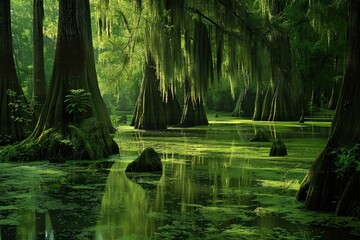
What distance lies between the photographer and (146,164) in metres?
10.1

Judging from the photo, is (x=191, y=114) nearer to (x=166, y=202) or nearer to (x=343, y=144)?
(x=166, y=202)

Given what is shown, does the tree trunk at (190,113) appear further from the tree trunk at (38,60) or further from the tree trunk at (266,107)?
the tree trunk at (38,60)

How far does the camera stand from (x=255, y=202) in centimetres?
709

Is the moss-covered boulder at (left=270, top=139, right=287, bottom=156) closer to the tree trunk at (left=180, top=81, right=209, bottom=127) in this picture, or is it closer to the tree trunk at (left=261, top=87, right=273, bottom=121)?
the tree trunk at (left=180, top=81, right=209, bottom=127)

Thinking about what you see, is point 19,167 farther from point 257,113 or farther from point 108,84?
point 257,113

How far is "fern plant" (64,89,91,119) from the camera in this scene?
1215 cm

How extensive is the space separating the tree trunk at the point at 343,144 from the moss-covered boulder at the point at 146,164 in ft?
12.8

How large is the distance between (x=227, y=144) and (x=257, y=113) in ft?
56.8

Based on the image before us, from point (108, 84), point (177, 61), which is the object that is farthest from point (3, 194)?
point (108, 84)

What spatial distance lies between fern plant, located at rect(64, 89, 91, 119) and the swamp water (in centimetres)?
143

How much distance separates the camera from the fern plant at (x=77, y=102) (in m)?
12.1

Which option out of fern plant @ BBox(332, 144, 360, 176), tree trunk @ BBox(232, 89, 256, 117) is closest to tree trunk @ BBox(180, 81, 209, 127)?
tree trunk @ BBox(232, 89, 256, 117)

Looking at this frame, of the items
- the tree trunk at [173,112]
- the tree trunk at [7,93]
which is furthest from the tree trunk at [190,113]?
the tree trunk at [7,93]

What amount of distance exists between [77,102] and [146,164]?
121 inches
